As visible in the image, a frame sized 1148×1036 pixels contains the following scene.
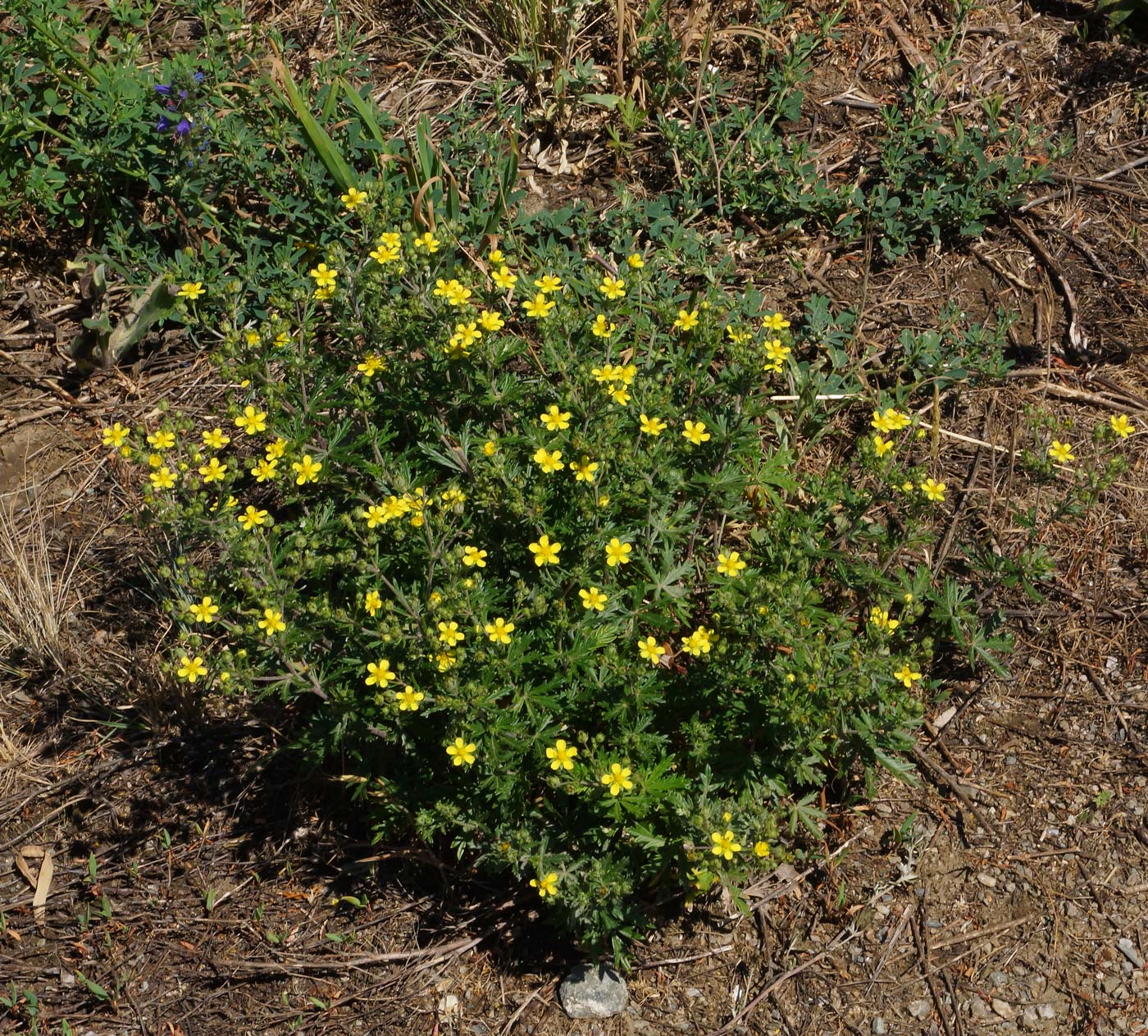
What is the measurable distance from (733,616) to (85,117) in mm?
3811

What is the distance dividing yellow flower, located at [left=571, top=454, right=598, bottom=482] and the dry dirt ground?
4.84 feet

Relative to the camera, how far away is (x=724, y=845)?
114 inches

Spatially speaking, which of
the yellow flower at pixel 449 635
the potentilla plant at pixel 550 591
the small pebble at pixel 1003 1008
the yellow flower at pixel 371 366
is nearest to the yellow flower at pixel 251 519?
the potentilla plant at pixel 550 591

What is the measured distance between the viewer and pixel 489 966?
358 cm

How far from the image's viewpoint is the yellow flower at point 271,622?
299 centimetres

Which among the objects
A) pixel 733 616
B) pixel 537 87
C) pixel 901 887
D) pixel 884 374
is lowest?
pixel 901 887

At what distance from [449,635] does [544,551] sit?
0.44 metres

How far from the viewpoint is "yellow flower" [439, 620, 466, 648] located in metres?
2.89

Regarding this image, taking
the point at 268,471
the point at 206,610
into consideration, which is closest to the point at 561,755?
the point at 206,610

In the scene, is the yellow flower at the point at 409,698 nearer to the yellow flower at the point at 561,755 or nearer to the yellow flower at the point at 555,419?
the yellow flower at the point at 561,755

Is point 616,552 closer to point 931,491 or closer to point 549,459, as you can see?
point 549,459

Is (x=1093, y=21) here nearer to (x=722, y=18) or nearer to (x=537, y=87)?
(x=722, y=18)

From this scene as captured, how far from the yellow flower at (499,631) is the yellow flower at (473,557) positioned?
0.65 feet

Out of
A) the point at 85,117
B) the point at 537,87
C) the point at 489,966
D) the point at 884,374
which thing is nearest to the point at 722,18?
the point at 537,87
